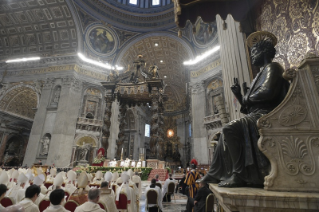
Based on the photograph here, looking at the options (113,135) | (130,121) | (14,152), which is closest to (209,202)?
(113,135)

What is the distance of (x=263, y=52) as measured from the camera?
1.95m

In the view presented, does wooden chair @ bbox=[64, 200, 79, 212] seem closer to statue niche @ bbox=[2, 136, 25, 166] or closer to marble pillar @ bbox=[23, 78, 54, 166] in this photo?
marble pillar @ bbox=[23, 78, 54, 166]

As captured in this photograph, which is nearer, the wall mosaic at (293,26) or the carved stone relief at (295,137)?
the carved stone relief at (295,137)

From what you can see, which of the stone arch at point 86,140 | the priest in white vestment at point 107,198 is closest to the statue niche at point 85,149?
the stone arch at point 86,140

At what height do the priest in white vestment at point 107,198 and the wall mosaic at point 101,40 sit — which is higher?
the wall mosaic at point 101,40

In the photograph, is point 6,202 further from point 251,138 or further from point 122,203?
point 251,138

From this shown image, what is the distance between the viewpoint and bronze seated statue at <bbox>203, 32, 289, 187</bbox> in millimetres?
1414

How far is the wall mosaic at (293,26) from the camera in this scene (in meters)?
2.22

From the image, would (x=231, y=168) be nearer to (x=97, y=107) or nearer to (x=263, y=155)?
(x=263, y=155)

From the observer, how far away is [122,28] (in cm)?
1722

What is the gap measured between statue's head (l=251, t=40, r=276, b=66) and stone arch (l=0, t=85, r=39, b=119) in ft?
56.4

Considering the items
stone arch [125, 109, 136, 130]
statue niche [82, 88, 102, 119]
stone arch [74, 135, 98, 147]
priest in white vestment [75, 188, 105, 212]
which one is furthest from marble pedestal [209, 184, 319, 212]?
stone arch [125, 109, 136, 130]

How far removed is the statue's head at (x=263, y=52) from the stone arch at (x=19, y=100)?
1718cm

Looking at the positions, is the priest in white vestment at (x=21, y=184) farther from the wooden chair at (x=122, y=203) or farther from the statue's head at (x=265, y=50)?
the statue's head at (x=265, y=50)
